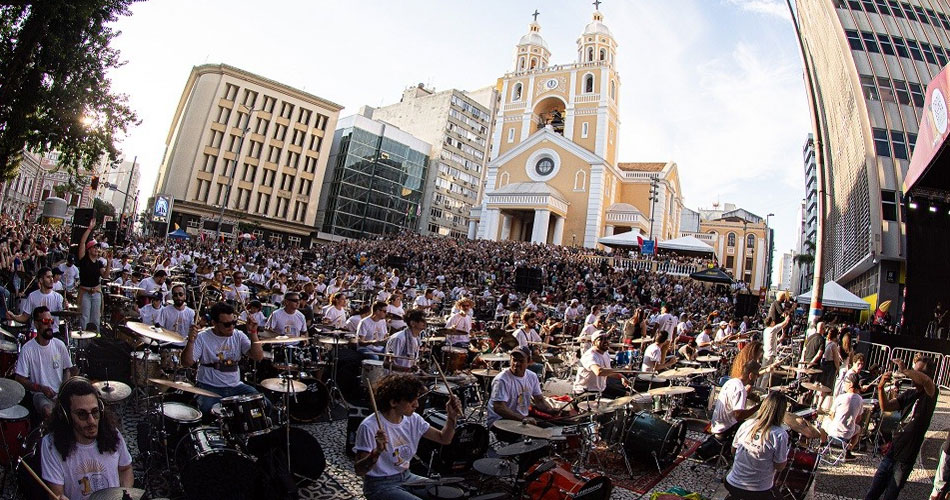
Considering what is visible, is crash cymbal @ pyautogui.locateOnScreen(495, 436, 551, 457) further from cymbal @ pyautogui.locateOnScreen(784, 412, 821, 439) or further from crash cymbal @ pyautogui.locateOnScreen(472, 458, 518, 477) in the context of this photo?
cymbal @ pyautogui.locateOnScreen(784, 412, 821, 439)

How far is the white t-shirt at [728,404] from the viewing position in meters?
5.54

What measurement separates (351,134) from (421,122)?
56.6ft

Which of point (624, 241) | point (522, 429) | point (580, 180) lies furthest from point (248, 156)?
point (522, 429)

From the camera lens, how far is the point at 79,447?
10.8 ft

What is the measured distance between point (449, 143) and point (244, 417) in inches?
2835

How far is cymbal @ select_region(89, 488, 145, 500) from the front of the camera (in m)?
3.07

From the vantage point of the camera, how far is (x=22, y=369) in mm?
4773

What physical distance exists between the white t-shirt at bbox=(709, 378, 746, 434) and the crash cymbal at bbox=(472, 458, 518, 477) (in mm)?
2505

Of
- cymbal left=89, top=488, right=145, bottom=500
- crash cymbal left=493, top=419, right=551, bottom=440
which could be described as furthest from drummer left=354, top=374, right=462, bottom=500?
cymbal left=89, top=488, right=145, bottom=500

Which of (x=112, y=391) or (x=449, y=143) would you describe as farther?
(x=449, y=143)

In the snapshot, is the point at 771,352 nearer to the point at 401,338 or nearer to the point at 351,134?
the point at 401,338

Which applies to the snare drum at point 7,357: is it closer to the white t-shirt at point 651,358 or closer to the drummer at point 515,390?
the drummer at point 515,390

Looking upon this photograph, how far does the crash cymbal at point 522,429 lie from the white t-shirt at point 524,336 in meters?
4.40

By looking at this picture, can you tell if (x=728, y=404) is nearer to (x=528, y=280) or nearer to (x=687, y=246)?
(x=528, y=280)
